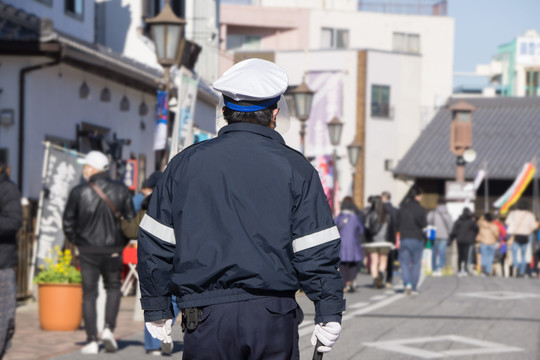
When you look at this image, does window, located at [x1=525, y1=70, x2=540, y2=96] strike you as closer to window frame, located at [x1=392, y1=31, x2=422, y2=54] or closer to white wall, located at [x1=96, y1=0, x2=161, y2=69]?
window frame, located at [x1=392, y1=31, x2=422, y2=54]

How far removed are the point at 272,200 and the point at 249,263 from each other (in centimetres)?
25

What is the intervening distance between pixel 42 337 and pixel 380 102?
4015cm

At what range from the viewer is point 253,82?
4168 millimetres

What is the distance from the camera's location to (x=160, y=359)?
9.56 meters

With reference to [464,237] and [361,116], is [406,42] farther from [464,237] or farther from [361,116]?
[464,237]

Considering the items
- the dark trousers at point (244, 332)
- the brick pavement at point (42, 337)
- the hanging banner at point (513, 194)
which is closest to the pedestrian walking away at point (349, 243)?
the brick pavement at point (42, 337)

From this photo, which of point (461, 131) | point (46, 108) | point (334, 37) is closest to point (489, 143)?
point (334, 37)

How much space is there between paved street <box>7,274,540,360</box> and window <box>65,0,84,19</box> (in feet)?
24.2

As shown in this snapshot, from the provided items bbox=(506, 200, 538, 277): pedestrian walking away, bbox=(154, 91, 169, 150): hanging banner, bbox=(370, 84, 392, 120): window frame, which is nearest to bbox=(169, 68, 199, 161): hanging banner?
bbox=(154, 91, 169, 150): hanging banner

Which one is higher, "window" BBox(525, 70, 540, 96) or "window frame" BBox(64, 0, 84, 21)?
"window" BBox(525, 70, 540, 96)

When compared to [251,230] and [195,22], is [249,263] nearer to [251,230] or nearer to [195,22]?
[251,230]

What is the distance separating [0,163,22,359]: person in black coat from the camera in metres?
8.07

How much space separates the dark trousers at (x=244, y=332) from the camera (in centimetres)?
394

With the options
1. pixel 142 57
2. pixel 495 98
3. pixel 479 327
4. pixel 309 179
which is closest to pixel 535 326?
pixel 479 327
